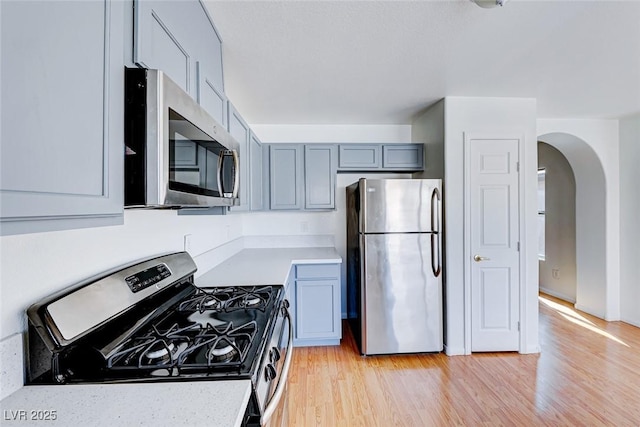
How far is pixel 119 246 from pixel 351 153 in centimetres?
252

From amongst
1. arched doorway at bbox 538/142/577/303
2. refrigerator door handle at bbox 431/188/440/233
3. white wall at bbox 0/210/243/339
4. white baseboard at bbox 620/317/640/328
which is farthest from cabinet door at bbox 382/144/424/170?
white baseboard at bbox 620/317/640/328

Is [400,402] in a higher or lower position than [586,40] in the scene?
→ lower

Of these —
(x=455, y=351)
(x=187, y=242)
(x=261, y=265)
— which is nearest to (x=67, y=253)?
(x=187, y=242)

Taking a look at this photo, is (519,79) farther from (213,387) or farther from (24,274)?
(24,274)

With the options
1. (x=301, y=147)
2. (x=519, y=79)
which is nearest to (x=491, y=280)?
(x=519, y=79)

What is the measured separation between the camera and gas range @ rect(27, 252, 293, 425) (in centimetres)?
81

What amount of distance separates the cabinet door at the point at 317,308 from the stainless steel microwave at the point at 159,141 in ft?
6.64

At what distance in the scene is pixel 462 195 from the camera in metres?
2.82

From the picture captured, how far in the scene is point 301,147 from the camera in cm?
332

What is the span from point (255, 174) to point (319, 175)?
788 mm

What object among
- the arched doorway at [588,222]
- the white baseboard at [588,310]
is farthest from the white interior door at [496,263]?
the white baseboard at [588,310]

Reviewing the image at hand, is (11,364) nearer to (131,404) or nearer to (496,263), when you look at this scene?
(131,404)

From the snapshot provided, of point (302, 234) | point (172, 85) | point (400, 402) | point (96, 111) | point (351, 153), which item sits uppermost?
point (351, 153)

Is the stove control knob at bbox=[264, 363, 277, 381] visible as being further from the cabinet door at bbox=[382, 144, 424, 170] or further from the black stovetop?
the cabinet door at bbox=[382, 144, 424, 170]
